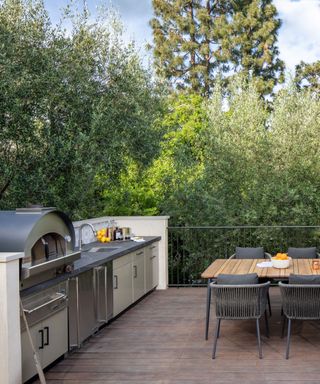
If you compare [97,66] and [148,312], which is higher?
[97,66]

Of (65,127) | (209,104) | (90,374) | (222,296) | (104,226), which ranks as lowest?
(90,374)

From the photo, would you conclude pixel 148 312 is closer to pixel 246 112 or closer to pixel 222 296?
pixel 222 296

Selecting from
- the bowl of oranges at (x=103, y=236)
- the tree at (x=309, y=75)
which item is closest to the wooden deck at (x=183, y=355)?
the bowl of oranges at (x=103, y=236)

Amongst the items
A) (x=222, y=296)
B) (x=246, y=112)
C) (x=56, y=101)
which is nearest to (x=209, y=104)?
(x=246, y=112)

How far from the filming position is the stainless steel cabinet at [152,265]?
8492 millimetres

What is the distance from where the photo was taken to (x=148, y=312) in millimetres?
7480

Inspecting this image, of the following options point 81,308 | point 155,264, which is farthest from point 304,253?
point 81,308

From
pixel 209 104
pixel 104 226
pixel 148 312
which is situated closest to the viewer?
pixel 148 312

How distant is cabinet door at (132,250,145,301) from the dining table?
1367 millimetres

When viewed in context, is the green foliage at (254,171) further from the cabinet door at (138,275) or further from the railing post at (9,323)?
the railing post at (9,323)

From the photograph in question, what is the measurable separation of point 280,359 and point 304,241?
278 inches

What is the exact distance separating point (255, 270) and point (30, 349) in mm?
2644

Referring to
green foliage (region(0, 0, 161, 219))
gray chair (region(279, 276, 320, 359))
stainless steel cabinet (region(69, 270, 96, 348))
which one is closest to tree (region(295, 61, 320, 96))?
green foliage (region(0, 0, 161, 219))

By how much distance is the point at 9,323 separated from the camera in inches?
160
